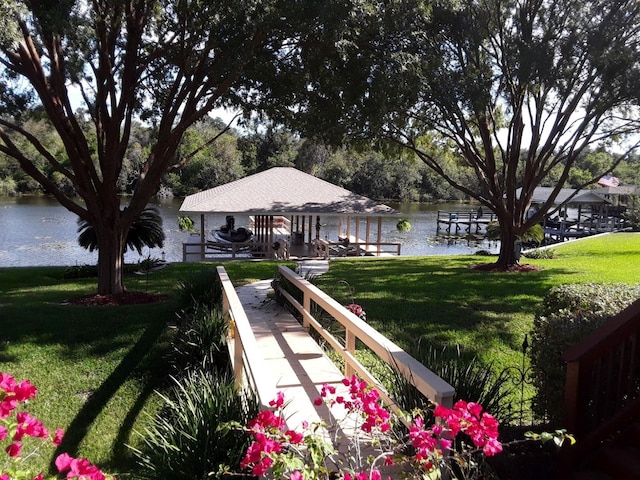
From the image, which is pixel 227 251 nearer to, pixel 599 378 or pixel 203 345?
pixel 203 345

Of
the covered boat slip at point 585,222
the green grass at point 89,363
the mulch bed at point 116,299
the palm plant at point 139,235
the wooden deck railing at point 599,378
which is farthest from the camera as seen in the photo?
the covered boat slip at point 585,222

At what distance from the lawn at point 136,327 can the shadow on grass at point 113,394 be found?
0.01 meters

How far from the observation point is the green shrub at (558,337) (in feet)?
14.7

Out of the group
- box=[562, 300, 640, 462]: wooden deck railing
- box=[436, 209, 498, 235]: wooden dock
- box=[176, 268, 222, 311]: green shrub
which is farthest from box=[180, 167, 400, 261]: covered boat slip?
box=[436, 209, 498, 235]: wooden dock

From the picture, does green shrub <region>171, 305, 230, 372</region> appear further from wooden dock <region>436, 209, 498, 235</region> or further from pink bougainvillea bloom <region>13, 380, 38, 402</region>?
wooden dock <region>436, 209, 498, 235</region>

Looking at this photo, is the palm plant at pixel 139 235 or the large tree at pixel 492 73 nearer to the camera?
the large tree at pixel 492 73

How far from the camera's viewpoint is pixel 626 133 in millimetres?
16641

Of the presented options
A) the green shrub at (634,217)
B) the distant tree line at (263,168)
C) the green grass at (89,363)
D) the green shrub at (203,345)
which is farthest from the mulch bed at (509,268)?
the distant tree line at (263,168)

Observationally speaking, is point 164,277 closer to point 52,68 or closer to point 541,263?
point 52,68

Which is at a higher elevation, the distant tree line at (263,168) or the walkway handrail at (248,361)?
the distant tree line at (263,168)

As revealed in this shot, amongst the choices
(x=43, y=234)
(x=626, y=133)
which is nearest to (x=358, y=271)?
(x=626, y=133)

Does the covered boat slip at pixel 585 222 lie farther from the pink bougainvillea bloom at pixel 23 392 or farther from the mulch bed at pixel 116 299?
the pink bougainvillea bloom at pixel 23 392

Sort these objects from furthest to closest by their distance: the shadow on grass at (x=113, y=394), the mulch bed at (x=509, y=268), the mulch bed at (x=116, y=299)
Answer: the mulch bed at (x=509, y=268), the mulch bed at (x=116, y=299), the shadow on grass at (x=113, y=394)

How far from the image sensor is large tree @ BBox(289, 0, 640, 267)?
384 inches
